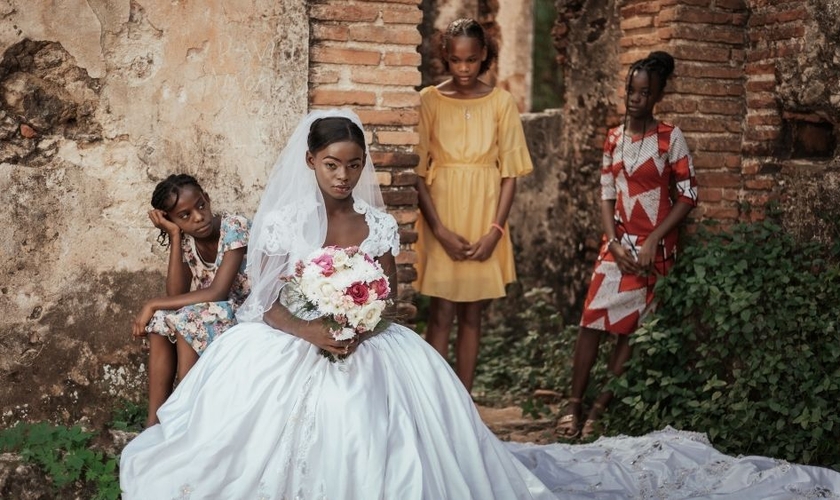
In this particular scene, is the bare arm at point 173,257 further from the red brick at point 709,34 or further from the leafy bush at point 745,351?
the red brick at point 709,34

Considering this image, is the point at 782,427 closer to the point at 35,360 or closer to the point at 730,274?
the point at 730,274

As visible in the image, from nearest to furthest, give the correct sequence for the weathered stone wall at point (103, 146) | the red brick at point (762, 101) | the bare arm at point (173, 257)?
1. the bare arm at point (173, 257)
2. the weathered stone wall at point (103, 146)
3. the red brick at point (762, 101)

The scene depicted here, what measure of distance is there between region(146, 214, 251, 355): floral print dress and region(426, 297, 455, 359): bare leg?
4.99 ft

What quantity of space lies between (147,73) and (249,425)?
Result: 2.24m

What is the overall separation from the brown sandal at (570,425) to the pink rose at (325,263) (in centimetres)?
291

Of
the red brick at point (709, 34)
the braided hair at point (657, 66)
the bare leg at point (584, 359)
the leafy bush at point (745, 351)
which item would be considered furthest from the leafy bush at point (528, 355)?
the red brick at point (709, 34)

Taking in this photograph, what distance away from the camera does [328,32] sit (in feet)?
19.0

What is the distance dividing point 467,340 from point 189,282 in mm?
1877

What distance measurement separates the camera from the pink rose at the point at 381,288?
4.22 m

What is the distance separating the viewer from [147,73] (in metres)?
5.57

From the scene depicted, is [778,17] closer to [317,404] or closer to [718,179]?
[718,179]

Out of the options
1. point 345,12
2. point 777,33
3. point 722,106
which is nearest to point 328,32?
point 345,12

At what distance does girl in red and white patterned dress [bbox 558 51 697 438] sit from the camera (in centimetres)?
651

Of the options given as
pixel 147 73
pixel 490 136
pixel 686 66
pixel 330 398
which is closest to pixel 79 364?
pixel 147 73
